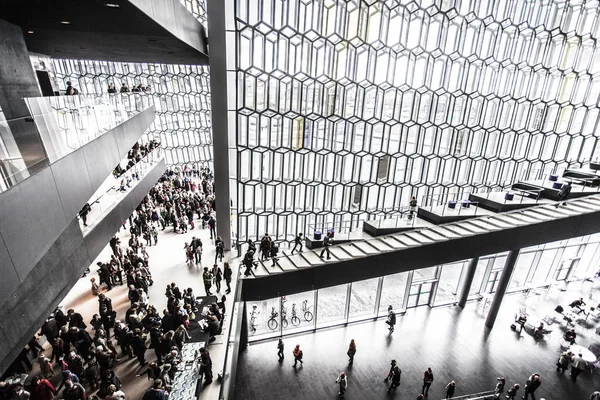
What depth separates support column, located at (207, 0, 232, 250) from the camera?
9998mm

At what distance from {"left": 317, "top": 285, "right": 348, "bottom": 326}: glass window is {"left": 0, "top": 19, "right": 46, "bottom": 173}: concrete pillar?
12.2 metres

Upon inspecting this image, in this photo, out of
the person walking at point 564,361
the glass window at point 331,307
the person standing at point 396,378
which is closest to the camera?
the person standing at point 396,378

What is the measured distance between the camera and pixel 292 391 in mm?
10500

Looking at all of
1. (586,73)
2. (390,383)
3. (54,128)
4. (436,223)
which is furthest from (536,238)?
(54,128)

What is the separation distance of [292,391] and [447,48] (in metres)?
13.8

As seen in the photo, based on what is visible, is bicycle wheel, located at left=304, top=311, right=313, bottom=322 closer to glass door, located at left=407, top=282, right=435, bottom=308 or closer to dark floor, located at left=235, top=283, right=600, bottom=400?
dark floor, located at left=235, top=283, right=600, bottom=400

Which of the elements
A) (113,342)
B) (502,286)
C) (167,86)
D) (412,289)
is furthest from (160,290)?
(167,86)

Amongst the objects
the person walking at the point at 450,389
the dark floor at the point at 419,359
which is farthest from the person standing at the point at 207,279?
the person walking at the point at 450,389

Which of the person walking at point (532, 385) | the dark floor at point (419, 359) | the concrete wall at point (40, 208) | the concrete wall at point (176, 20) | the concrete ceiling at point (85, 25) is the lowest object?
the dark floor at point (419, 359)

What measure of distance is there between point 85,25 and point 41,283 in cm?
492

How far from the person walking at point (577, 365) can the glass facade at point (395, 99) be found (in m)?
7.52

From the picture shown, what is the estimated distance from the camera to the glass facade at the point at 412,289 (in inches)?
534

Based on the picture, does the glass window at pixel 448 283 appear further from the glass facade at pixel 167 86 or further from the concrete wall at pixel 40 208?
the glass facade at pixel 167 86

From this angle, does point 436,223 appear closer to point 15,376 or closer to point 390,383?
point 390,383
